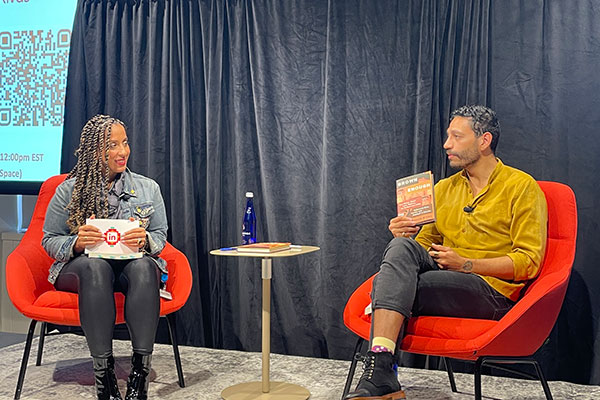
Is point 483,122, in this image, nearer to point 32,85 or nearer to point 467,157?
point 467,157

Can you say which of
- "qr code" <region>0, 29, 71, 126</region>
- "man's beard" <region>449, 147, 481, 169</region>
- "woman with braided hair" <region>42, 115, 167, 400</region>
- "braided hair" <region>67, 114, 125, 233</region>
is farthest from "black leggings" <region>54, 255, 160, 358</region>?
"qr code" <region>0, 29, 71, 126</region>

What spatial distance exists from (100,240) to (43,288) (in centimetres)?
54

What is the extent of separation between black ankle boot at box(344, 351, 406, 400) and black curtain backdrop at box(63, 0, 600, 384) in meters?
1.19

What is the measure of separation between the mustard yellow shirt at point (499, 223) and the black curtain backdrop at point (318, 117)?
484mm

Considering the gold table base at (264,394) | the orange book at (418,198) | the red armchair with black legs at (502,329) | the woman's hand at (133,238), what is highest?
the orange book at (418,198)

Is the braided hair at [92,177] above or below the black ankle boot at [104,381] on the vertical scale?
above

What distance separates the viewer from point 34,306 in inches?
112

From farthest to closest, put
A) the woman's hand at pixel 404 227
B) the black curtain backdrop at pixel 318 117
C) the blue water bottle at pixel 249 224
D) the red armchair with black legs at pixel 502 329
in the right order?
the blue water bottle at pixel 249 224, the black curtain backdrop at pixel 318 117, the woman's hand at pixel 404 227, the red armchair with black legs at pixel 502 329

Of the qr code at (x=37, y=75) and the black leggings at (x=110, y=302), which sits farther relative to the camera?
the qr code at (x=37, y=75)

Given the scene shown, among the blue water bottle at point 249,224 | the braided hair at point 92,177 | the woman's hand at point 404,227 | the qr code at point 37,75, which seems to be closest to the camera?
the woman's hand at point 404,227

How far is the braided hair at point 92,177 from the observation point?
296 centimetres

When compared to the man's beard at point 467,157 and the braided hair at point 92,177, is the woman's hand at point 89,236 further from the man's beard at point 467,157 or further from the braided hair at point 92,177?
the man's beard at point 467,157

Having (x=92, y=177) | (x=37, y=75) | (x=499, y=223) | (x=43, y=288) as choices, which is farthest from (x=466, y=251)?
(x=37, y=75)

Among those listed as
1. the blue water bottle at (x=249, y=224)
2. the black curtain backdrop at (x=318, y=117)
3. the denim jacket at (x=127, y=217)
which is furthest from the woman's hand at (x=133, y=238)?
the black curtain backdrop at (x=318, y=117)
